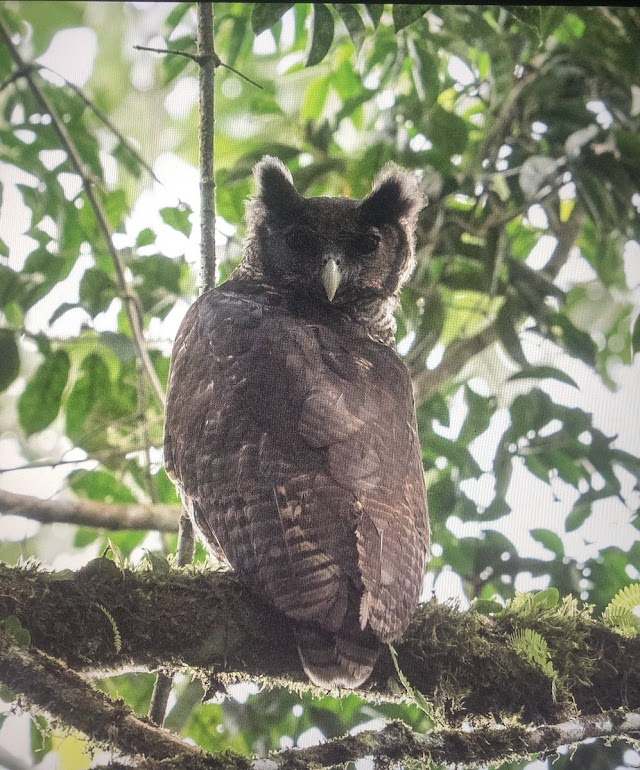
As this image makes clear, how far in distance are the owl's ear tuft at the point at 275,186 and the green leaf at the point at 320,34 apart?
0.71ft

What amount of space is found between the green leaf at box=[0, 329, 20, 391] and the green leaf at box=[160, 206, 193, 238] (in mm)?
380

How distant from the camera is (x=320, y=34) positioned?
1.48m

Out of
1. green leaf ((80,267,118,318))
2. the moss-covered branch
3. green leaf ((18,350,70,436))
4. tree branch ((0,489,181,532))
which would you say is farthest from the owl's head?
the moss-covered branch

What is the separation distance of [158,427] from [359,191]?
0.68 meters

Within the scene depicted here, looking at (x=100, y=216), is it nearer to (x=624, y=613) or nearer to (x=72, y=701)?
(x=72, y=701)

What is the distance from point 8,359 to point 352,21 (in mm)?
998

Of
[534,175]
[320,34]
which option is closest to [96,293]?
[320,34]

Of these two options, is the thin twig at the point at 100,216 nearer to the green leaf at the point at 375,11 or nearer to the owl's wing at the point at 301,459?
the owl's wing at the point at 301,459

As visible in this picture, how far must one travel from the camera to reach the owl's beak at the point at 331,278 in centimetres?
152

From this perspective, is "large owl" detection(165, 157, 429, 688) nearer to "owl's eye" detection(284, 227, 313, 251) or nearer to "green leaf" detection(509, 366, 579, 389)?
"owl's eye" detection(284, 227, 313, 251)

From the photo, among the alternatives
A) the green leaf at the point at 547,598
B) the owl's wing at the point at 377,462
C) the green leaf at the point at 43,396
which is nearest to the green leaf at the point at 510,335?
the owl's wing at the point at 377,462

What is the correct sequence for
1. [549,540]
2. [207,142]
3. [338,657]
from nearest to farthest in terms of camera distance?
[338,657] < [549,540] < [207,142]

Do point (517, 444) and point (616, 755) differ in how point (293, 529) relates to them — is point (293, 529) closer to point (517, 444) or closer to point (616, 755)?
point (517, 444)

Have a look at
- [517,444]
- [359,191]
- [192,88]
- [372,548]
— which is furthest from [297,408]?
[192,88]
